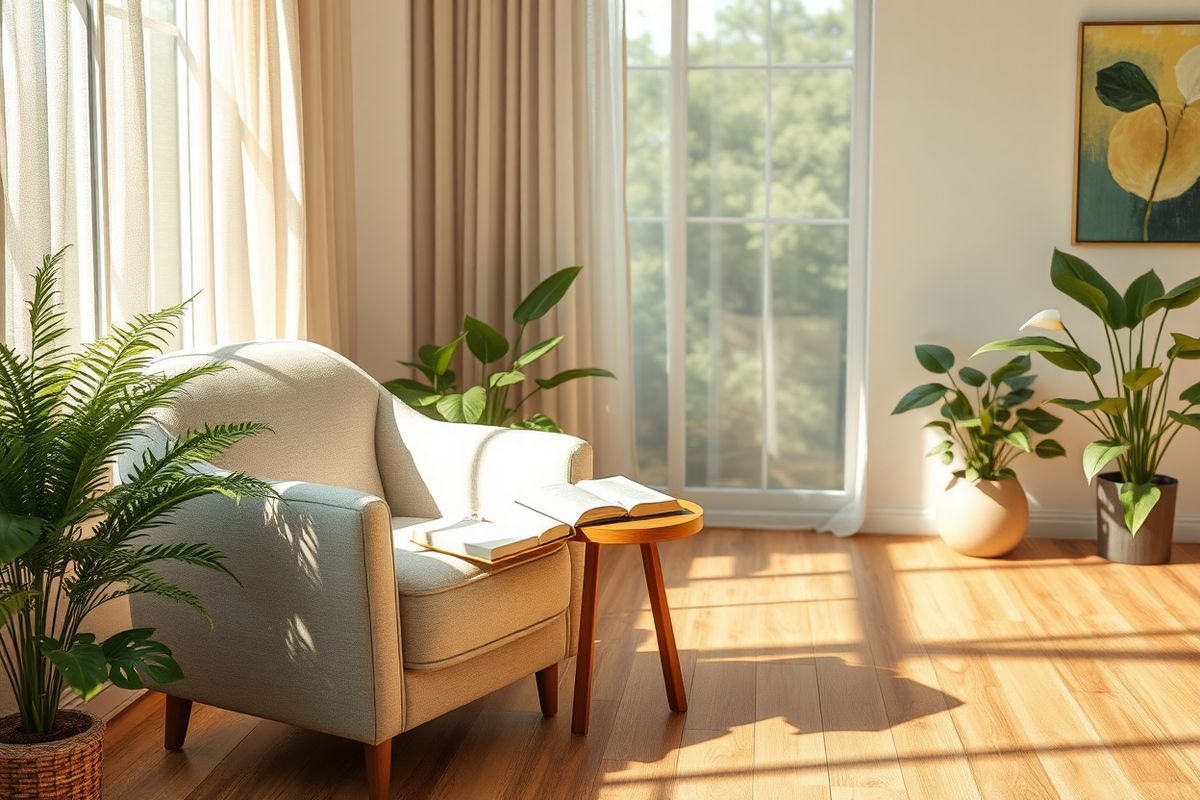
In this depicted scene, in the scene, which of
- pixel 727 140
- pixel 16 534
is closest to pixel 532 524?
pixel 16 534

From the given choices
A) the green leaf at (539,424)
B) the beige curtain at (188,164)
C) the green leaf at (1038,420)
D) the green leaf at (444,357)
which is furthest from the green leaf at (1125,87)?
the beige curtain at (188,164)

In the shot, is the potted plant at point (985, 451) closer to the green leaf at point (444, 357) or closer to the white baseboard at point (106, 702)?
the green leaf at point (444, 357)

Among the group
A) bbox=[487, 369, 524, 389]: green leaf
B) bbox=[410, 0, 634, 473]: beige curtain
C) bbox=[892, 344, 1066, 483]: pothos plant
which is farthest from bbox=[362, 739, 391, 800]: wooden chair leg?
bbox=[892, 344, 1066, 483]: pothos plant

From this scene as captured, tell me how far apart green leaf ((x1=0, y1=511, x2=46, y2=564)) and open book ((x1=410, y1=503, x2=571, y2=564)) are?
0.85 metres

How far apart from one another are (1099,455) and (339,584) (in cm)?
270

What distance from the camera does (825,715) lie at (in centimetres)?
292

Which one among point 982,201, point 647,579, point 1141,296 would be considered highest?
point 982,201

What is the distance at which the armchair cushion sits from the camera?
2.41 meters

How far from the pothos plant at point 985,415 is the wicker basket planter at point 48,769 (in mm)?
2981

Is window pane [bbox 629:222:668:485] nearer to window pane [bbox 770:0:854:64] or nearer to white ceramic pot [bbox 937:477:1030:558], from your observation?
window pane [bbox 770:0:854:64]

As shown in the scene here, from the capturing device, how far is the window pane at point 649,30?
475 cm

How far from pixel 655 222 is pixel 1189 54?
2.03 meters

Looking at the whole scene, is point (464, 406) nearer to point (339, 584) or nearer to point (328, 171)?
point (328, 171)

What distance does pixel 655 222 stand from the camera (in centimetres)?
486
